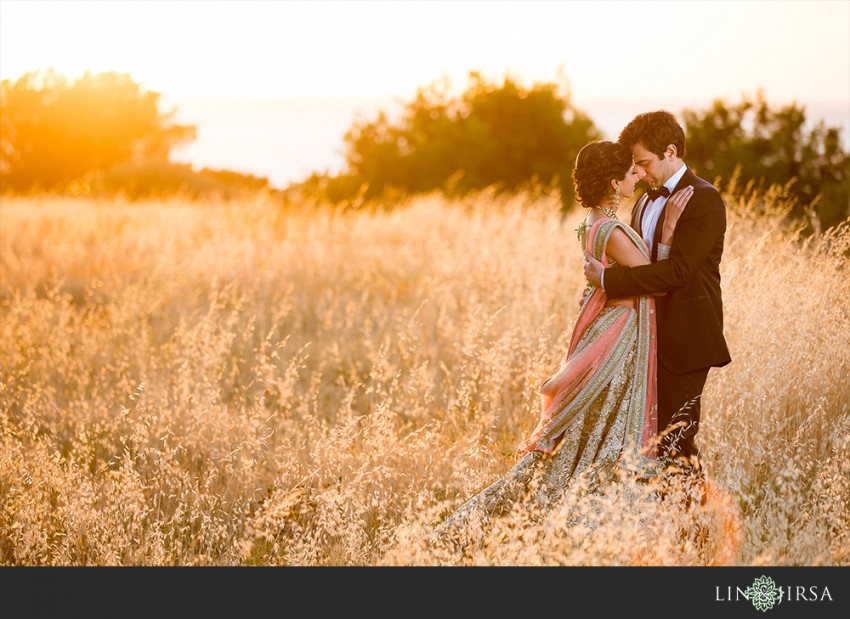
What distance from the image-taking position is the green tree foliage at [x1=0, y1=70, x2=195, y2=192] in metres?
40.2

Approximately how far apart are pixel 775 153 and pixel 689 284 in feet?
29.2

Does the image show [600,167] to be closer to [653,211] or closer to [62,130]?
[653,211]

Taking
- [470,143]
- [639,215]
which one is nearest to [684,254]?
[639,215]

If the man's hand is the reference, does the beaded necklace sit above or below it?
above

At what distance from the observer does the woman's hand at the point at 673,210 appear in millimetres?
3686

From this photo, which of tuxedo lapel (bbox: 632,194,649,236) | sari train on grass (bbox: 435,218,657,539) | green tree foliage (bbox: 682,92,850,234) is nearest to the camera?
sari train on grass (bbox: 435,218,657,539)

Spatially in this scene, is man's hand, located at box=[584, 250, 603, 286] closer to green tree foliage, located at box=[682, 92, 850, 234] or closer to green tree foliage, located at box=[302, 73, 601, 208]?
green tree foliage, located at box=[682, 92, 850, 234]

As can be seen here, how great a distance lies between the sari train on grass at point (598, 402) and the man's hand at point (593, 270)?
37 millimetres

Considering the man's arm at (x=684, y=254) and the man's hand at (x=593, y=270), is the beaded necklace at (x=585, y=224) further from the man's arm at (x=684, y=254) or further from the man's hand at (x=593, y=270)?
the man's arm at (x=684, y=254)

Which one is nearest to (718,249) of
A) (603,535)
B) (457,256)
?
(603,535)

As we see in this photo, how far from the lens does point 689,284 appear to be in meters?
3.74

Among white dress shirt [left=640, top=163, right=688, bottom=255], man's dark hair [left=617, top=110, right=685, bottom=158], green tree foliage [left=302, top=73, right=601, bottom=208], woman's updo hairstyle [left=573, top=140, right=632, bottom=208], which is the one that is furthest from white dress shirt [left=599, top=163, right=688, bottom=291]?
green tree foliage [left=302, top=73, right=601, bottom=208]
